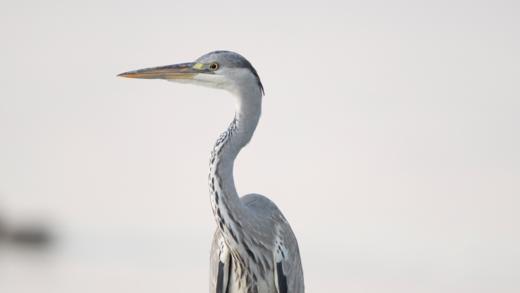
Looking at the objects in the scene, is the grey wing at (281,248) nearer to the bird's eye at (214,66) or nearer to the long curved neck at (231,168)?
the long curved neck at (231,168)

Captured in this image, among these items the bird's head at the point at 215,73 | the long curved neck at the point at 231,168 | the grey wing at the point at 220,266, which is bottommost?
the grey wing at the point at 220,266

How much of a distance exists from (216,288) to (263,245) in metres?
0.35

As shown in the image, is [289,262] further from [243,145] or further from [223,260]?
[243,145]

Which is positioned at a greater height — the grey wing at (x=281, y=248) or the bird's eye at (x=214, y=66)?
the bird's eye at (x=214, y=66)

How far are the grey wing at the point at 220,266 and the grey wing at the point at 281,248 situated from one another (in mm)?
249

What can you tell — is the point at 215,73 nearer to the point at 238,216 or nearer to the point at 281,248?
the point at 238,216

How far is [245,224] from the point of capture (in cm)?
497

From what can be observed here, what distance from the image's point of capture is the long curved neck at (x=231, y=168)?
4844mm

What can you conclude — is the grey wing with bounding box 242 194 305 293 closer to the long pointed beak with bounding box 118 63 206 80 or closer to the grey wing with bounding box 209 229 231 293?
the grey wing with bounding box 209 229 231 293

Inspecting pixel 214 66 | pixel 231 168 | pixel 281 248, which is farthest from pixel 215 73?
pixel 281 248

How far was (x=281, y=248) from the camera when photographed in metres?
5.18

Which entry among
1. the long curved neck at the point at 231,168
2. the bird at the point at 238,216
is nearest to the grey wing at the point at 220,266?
the bird at the point at 238,216

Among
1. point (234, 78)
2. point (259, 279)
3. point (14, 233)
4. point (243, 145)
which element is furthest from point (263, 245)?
point (14, 233)

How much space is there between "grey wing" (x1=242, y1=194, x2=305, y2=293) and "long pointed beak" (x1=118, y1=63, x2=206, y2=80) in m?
0.80
